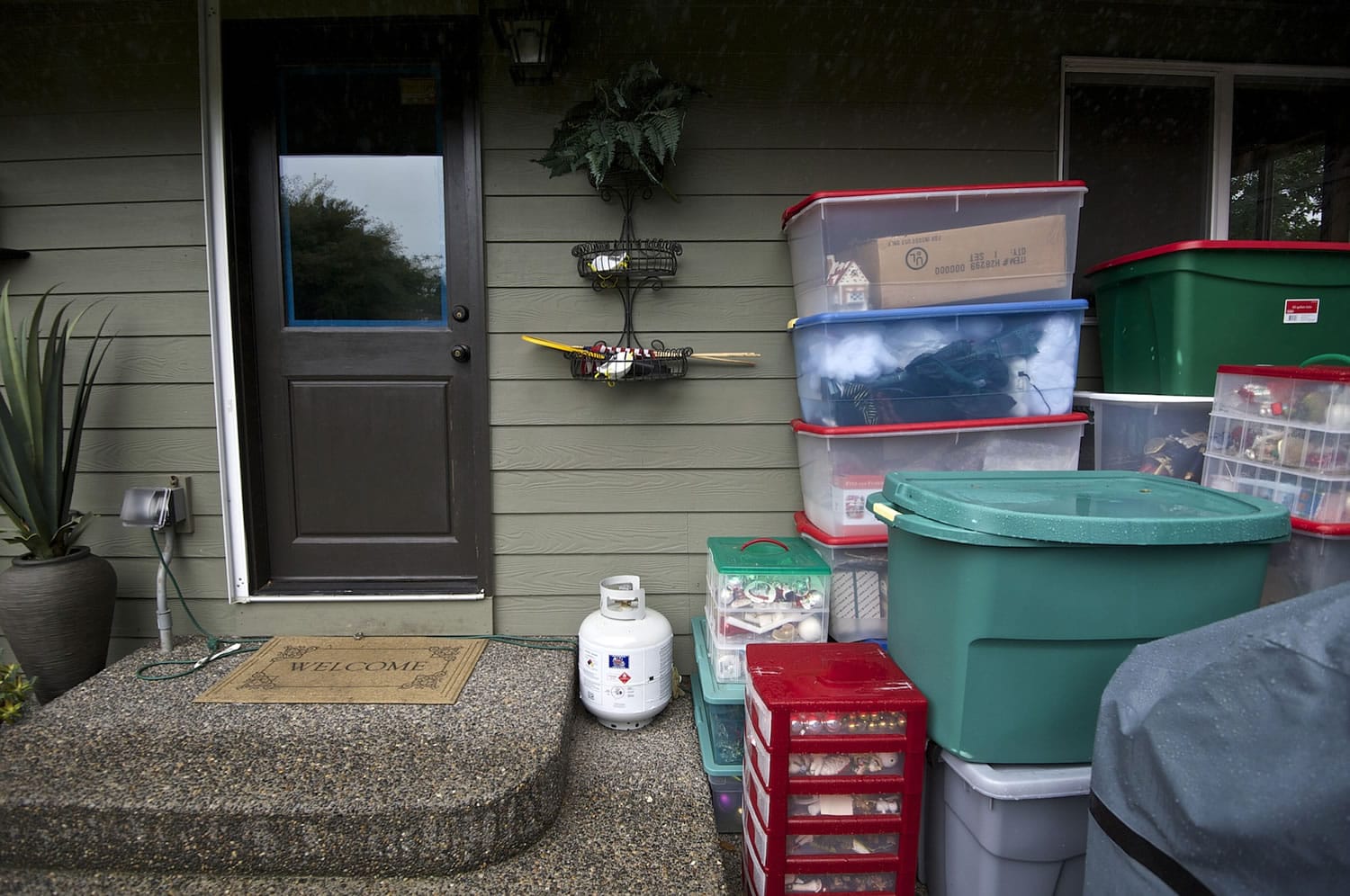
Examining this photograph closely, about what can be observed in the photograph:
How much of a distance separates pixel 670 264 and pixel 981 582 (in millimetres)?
1442

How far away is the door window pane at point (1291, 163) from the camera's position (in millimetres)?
2566

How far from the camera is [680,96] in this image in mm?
2168

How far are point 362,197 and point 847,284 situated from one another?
1673mm

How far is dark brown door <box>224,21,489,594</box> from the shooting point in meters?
2.38

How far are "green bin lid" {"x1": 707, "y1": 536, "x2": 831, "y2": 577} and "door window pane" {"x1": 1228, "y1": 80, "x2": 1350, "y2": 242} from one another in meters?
1.99

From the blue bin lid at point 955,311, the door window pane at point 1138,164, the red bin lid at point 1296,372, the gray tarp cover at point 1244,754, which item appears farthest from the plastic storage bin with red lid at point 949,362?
the gray tarp cover at point 1244,754

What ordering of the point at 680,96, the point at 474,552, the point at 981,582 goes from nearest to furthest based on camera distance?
1. the point at 981,582
2. the point at 680,96
3. the point at 474,552

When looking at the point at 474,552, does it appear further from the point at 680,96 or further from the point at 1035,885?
the point at 1035,885

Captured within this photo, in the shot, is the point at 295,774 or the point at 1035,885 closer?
the point at 1035,885

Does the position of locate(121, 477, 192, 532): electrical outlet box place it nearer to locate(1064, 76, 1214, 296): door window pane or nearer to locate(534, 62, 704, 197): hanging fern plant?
locate(534, 62, 704, 197): hanging fern plant

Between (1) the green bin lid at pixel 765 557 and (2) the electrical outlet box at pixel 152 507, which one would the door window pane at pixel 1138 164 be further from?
(2) the electrical outlet box at pixel 152 507

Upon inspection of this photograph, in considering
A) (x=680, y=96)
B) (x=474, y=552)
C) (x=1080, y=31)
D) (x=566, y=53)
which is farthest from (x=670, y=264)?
(x=1080, y=31)

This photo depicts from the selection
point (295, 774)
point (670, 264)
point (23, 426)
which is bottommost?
point (295, 774)

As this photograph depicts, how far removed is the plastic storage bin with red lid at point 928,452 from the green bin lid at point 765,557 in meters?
0.14
